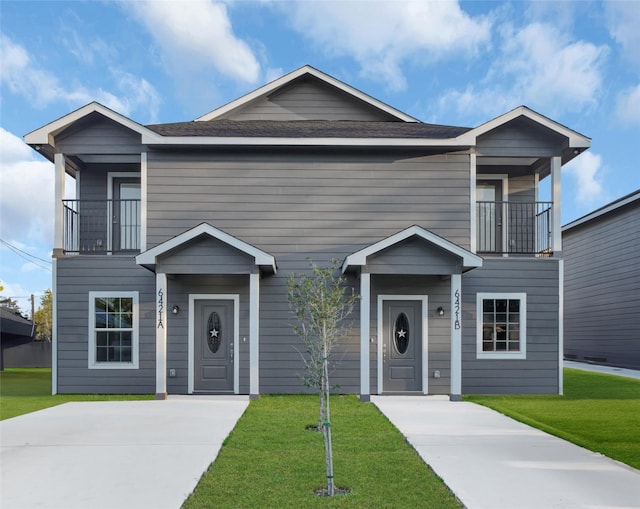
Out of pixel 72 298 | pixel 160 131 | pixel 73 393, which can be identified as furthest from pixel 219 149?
pixel 73 393

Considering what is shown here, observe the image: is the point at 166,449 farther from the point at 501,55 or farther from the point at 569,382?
the point at 501,55

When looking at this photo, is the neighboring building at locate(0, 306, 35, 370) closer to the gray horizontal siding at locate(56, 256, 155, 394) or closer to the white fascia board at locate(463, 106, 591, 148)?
the gray horizontal siding at locate(56, 256, 155, 394)

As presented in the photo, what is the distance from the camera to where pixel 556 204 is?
436 inches

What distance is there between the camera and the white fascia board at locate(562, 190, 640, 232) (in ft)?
54.2

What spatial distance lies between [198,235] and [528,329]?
7.06m

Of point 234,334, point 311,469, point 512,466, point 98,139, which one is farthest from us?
point 98,139

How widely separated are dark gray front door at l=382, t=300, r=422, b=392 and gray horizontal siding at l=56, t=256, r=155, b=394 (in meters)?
4.81

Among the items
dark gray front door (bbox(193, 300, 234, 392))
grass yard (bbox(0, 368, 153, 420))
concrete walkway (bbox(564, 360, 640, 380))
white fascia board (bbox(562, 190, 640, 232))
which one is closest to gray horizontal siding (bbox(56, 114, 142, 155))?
dark gray front door (bbox(193, 300, 234, 392))

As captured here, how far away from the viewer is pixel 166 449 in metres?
6.27

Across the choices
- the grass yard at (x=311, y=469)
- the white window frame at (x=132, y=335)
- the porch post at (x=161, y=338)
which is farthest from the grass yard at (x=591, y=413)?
the white window frame at (x=132, y=335)

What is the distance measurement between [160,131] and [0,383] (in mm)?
7973

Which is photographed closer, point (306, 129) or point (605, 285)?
point (306, 129)

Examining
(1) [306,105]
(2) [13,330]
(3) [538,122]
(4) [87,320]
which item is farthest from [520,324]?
(2) [13,330]

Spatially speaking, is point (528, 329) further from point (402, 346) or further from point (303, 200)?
point (303, 200)
